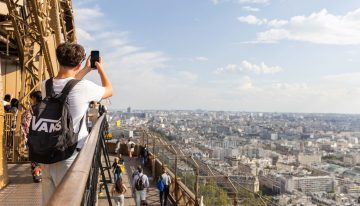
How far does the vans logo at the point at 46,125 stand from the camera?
2.45m

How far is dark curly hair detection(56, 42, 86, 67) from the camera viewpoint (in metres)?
2.69

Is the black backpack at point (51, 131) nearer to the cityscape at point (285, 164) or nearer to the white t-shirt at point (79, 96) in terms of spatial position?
the white t-shirt at point (79, 96)

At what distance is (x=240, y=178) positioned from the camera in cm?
2598

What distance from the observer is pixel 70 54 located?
8.85 feet

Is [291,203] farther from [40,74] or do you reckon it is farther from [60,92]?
[60,92]

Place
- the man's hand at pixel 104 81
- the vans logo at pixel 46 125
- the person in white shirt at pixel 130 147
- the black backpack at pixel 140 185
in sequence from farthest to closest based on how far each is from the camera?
1. the person in white shirt at pixel 130 147
2. the black backpack at pixel 140 185
3. the man's hand at pixel 104 81
4. the vans logo at pixel 46 125

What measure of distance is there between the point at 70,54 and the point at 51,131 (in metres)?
0.57

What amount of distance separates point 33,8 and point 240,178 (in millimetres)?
18926

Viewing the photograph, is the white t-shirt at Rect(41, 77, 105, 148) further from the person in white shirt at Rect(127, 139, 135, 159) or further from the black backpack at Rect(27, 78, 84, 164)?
the person in white shirt at Rect(127, 139, 135, 159)

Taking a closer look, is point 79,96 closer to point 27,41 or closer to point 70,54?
Answer: point 70,54

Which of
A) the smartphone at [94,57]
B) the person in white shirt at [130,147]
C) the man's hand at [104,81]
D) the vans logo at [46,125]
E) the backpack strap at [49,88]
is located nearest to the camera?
the vans logo at [46,125]

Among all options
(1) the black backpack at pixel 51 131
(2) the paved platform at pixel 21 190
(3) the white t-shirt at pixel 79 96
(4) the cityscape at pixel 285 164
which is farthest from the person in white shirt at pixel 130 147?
(1) the black backpack at pixel 51 131

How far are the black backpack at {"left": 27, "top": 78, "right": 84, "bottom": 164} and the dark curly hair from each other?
10.3 inches

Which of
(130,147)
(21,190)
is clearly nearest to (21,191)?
(21,190)
